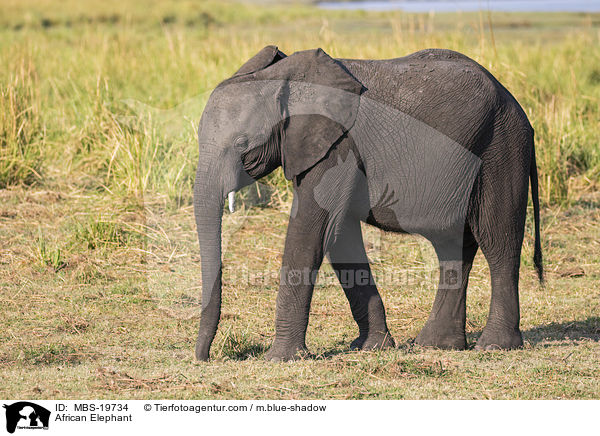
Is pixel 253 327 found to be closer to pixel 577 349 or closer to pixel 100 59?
pixel 577 349

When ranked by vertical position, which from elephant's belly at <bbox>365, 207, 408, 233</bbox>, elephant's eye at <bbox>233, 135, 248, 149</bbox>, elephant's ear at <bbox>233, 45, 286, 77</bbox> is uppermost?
elephant's ear at <bbox>233, 45, 286, 77</bbox>

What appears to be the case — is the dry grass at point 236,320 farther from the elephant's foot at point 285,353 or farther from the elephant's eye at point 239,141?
the elephant's eye at point 239,141

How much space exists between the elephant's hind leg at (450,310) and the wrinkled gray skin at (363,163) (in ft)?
0.36

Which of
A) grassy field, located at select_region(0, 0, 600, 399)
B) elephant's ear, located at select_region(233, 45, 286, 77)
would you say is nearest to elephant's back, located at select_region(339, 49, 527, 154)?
elephant's ear, located at select_region(233, 45, 286, 77)

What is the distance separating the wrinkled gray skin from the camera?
15.2ft

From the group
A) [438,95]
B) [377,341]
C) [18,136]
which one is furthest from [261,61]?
[18,136]

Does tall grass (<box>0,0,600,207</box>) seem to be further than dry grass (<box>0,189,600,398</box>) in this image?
Yes

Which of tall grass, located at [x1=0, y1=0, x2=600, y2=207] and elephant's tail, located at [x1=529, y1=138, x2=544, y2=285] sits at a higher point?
tall grass, located at [x1=0, y1=0, x2=600, y2=207]

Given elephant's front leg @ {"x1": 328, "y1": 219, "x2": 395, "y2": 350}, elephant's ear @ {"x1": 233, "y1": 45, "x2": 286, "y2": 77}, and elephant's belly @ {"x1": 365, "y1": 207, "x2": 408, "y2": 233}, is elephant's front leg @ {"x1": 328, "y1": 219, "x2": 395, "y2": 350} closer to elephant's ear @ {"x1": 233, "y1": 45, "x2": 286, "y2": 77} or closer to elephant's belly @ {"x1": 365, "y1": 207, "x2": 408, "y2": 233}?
elephant's belly @ {"x1": 365, "y1": 207, "x2": 408, "y2": 233}

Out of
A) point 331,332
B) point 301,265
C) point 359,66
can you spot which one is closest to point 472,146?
point 359,66

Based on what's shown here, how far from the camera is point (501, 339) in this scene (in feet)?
16.8
